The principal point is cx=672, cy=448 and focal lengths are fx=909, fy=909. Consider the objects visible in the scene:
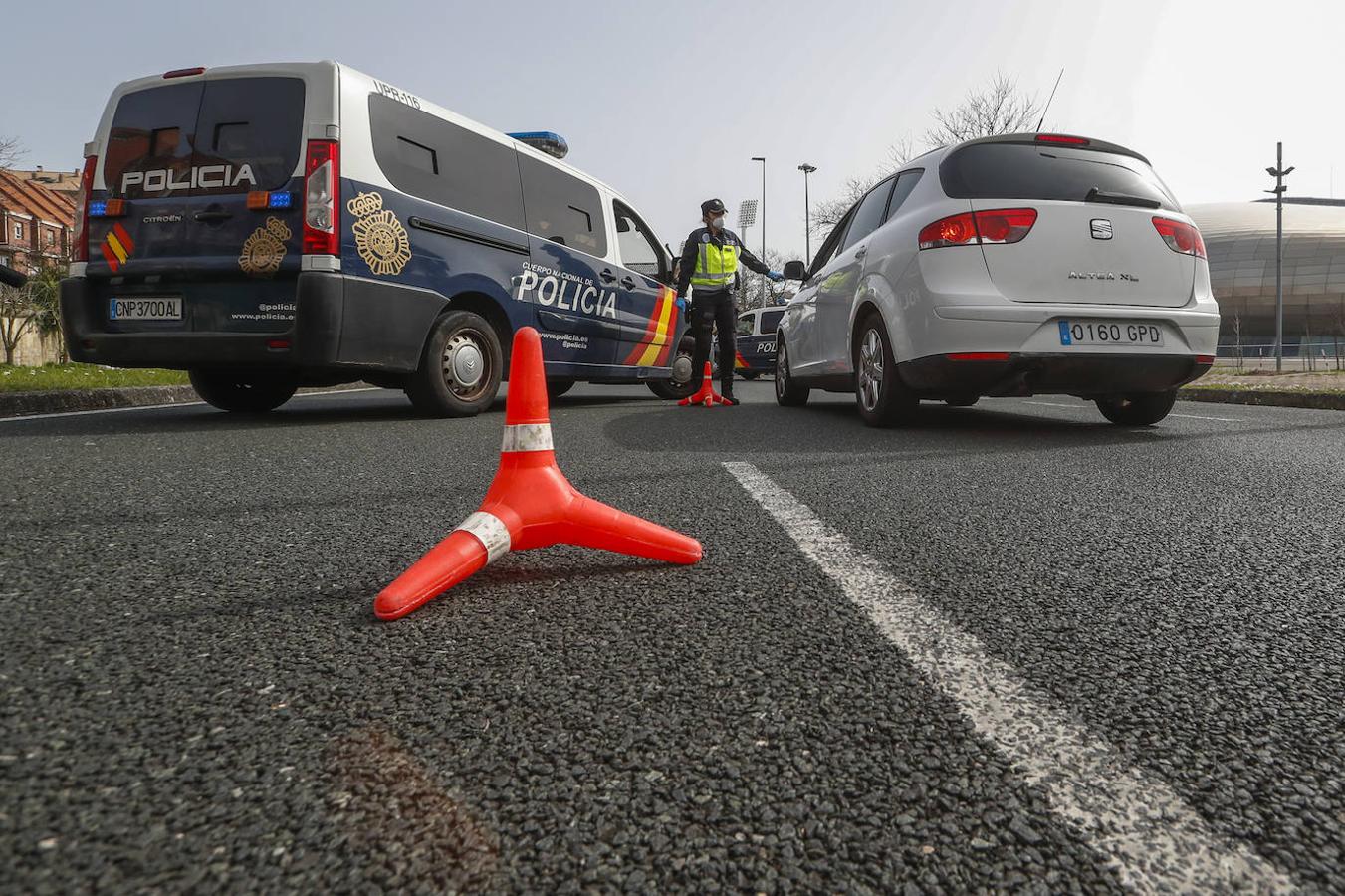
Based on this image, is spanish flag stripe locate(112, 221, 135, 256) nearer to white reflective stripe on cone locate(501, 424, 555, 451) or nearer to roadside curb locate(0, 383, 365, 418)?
roadside curb locate(0, 383, 365, 418)

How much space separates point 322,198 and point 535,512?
401 cm

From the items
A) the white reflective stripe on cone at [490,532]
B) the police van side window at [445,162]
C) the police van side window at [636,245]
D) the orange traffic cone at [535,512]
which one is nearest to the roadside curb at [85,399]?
the police van side window at [445,162]

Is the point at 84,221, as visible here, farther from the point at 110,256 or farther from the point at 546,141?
the point at 546,141

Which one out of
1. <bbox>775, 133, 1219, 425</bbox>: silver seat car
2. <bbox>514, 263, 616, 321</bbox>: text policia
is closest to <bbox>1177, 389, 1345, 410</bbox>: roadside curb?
<bbox>775, 133, 1219, 425</bbox>: silver seat car

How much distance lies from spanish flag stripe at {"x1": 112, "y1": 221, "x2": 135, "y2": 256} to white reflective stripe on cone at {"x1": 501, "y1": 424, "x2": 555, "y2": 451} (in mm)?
4604

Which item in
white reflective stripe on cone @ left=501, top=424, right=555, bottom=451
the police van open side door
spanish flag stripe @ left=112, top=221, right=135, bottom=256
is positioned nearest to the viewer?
white reflective stripe on cone @ left=501, top=424, right=555, bottom=451

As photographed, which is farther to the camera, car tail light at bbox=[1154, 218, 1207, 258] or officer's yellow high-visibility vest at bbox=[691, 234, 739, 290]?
officer's yellow high-visibility vest at bbox=[691, 234, 739, 290]

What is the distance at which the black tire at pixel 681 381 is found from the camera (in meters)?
10.6

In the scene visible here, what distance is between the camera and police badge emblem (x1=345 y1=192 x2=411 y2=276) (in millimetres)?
5734

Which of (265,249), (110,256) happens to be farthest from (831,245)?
(110,256)

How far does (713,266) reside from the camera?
9266 millimetres

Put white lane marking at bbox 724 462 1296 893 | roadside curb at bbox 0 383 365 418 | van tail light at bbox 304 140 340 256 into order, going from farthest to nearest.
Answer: roadside curb at bbox 0 383 365 418
van tail light at bbox 304 140 340 256
white lane marking at bbox 724 462 1296 893

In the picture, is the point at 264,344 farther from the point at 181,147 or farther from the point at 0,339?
the point at 0,339

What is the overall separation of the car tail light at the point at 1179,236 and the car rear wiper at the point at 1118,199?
12 centimetres
